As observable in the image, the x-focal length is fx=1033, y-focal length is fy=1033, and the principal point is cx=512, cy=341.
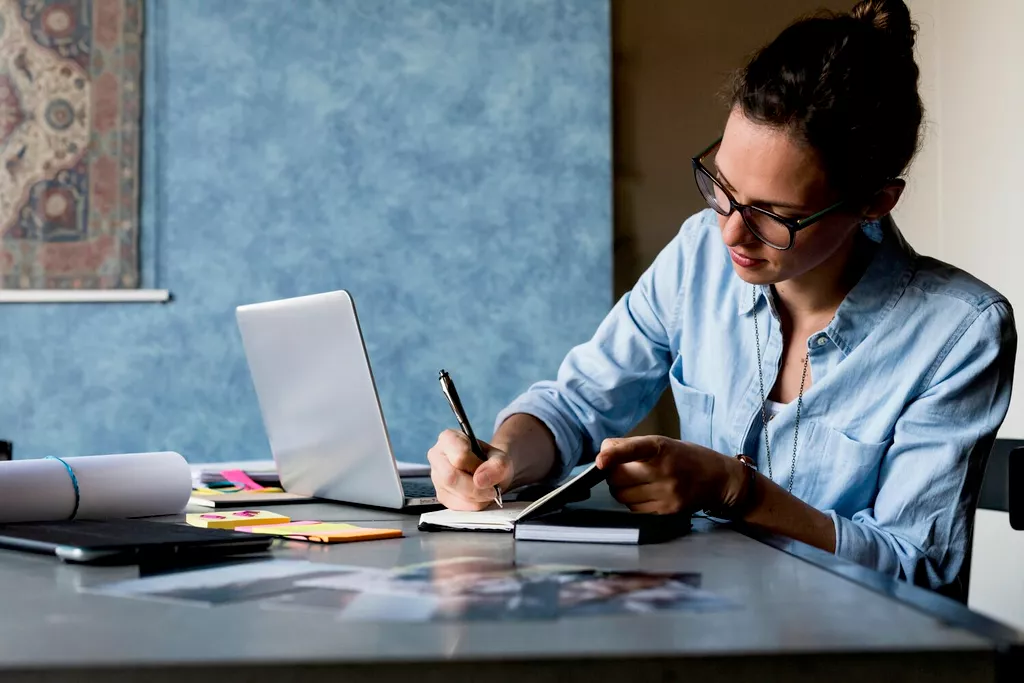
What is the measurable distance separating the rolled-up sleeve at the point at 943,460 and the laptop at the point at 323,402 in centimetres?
53

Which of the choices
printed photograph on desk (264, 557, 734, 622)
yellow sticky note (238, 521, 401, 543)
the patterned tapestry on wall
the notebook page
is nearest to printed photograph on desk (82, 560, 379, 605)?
printed photograph on desk (264, 557, 734, 622)

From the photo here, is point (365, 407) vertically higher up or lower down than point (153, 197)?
lower down

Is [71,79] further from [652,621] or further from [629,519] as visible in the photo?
[652,621]

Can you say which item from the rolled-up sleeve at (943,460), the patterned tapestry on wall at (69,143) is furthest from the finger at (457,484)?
the patterned tapestry on wall at (69,143)

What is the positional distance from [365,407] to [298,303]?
0.52 feet

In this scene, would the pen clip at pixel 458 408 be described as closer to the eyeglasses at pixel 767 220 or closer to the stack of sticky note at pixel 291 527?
the stack of sticky note at pixel 291 527

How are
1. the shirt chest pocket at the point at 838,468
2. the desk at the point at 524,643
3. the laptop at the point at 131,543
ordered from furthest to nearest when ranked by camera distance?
the shirt chest pocket at the point at 838,468 < the laptop at the point at 131,543 < the desk at the point at 524,643

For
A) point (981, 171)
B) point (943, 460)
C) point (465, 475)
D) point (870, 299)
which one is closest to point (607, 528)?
point (465, 475)

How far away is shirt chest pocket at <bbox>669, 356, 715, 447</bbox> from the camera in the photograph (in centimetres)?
154

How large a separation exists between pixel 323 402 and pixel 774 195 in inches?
23.7

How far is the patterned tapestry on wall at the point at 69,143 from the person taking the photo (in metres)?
3.26

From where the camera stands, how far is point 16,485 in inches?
41.3

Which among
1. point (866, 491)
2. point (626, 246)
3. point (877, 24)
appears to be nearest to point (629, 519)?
point (866, 491)

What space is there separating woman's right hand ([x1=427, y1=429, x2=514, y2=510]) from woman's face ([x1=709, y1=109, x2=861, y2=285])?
41 cm
